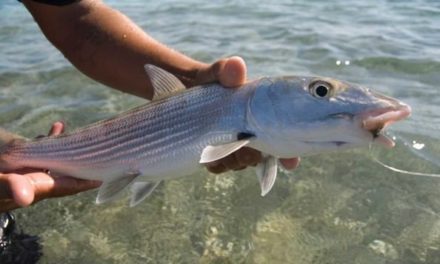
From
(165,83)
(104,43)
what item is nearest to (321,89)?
(165,83)

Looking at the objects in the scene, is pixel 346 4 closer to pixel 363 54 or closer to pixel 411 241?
pixel 363 54

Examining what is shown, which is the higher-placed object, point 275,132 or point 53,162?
point 275,132

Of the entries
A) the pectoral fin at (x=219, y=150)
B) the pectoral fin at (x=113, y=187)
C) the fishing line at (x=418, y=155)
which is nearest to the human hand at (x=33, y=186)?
the pectoral fin at (x=113, y=187)

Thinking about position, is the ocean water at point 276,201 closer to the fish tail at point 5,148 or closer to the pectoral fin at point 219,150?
the fish tail at point 5,148

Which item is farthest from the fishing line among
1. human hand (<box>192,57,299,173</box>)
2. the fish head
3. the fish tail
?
the fish tail

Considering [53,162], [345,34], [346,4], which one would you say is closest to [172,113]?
[53,162]

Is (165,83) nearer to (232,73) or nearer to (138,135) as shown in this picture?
(138,135)

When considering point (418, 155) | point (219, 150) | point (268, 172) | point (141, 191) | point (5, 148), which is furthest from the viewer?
point (418, 155)
